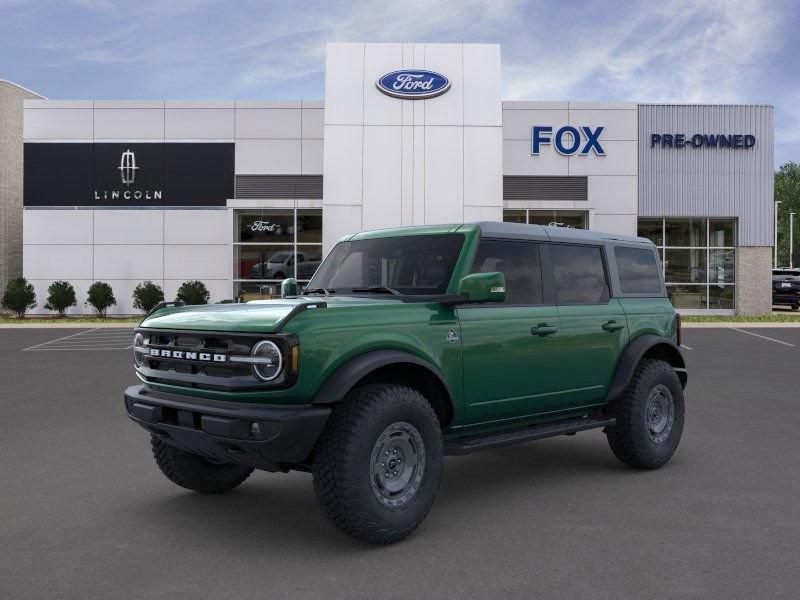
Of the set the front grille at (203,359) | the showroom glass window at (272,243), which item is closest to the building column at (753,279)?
the showroom glass window at (272,243)

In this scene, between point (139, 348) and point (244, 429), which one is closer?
point (244, 429)

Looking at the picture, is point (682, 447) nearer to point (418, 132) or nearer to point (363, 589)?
point (363, 589)

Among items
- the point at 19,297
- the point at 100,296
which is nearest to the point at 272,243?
the point at 100,296

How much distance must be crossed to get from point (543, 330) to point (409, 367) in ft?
4.06

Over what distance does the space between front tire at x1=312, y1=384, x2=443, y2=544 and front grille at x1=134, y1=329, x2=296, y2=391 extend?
46 cm

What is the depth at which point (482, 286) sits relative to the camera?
4.75 m

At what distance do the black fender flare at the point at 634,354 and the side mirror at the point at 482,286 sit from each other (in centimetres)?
178

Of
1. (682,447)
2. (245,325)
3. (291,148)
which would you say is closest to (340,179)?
(291,148)

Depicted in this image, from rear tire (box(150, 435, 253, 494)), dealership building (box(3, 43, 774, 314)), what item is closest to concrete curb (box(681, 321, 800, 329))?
dealership building (box(3, 43, 774, 314))

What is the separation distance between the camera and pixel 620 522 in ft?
16.1

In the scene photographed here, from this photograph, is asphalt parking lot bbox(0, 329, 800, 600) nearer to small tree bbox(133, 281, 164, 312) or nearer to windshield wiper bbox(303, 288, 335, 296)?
windshield wiper bbox(303, 288, 335, 296)

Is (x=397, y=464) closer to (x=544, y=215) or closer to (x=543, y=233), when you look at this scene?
(x=543, y=233)

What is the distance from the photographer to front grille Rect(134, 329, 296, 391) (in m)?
4.31

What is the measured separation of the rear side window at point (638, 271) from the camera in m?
6.60
